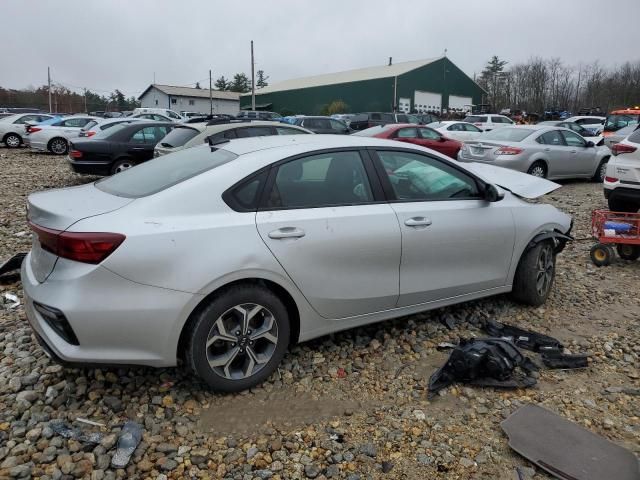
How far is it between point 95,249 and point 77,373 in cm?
116

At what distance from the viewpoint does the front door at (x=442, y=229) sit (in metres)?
3.76

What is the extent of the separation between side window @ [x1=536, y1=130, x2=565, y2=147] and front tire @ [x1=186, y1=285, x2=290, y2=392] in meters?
10.7

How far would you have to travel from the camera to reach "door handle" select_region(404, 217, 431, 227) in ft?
12.1

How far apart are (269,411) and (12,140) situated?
2226 cm

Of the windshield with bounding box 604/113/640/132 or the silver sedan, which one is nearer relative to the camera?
the silver sedan

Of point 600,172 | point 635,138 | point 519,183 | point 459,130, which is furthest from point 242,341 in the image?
point 459,130

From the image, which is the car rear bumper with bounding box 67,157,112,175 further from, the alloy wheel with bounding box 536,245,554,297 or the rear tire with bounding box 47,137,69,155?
the alloy wheel with bounding box 536,245,554,297

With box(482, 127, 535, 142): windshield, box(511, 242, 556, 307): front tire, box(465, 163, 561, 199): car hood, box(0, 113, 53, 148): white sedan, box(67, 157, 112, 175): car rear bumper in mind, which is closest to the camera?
box(511, 242, 556, 307): front tire

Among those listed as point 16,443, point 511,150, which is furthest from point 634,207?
point 16,443

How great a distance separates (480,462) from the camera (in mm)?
2705

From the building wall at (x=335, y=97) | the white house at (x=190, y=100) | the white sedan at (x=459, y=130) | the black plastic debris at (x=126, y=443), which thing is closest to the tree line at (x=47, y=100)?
the white house at (x=190, y=100)

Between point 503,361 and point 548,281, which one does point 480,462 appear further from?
point 548,281

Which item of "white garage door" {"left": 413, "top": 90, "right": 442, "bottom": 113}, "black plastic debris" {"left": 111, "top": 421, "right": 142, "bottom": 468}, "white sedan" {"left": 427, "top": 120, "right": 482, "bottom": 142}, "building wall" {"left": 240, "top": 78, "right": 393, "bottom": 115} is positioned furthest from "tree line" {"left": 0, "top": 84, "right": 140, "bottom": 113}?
"black plastic debris" {"left": 111, "top": 421, "right": 142, "bottom": 468}

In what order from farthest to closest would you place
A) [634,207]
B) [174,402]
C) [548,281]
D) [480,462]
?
1. [634,207]
2. [548,281]
3. [174,402]
4. [480,462]
